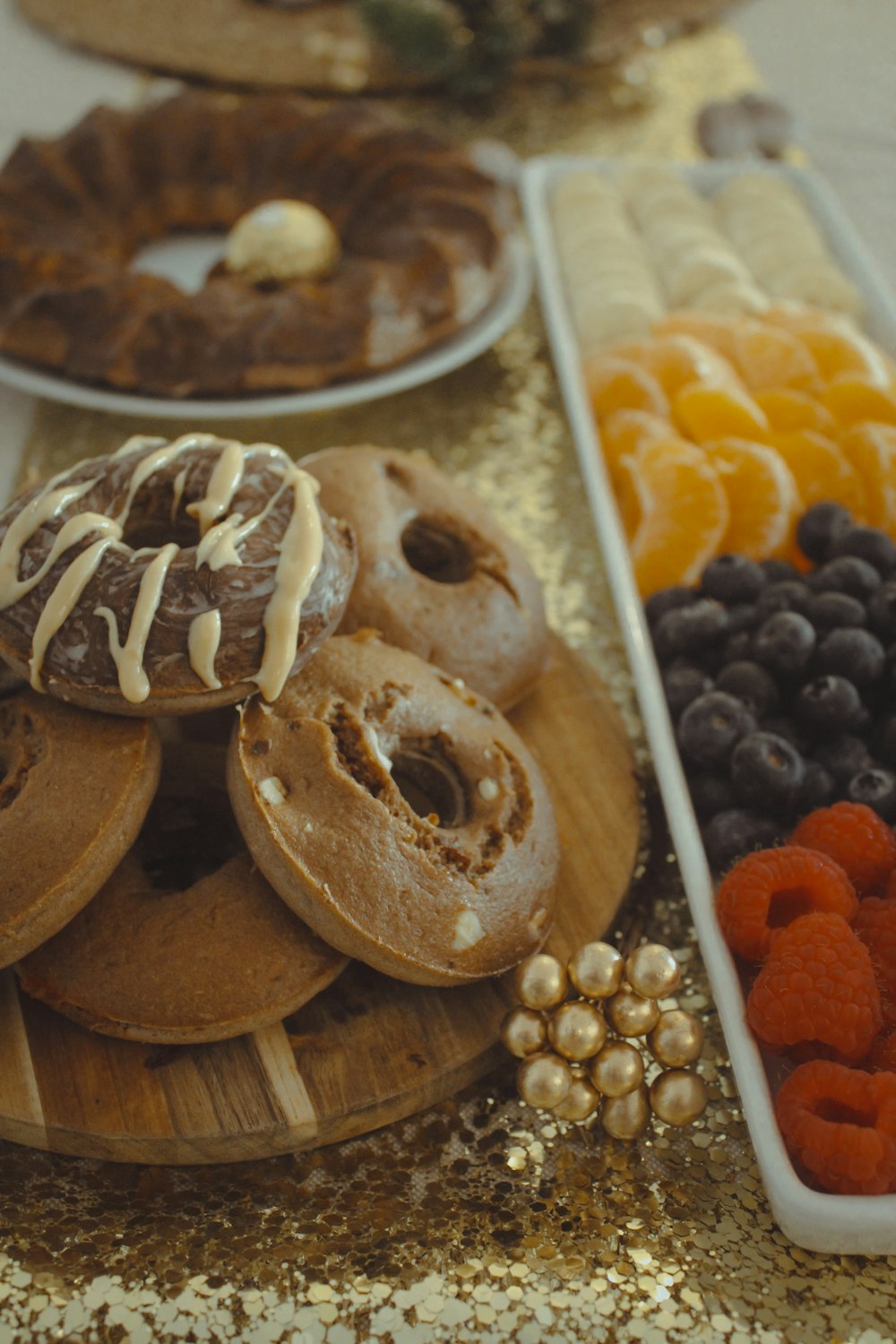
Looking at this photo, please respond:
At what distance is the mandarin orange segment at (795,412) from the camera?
1.87 meters

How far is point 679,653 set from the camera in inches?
60.5

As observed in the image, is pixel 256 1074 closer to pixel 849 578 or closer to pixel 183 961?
pixel 183 961

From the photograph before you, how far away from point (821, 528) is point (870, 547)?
99 mm

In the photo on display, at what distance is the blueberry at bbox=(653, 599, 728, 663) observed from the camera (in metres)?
1.52

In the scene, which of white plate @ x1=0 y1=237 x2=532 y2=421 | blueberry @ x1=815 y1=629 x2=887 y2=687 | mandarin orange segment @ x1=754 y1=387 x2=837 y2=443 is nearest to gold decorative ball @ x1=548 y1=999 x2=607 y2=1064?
blueberry @ x1=815 y1=629 x2=887 y2=687

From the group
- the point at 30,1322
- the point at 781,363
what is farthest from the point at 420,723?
the point at 781,363

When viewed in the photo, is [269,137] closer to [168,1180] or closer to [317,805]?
[317,805]

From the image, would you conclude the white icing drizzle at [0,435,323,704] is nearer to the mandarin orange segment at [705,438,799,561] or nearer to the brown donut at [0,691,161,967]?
the brown donut at [0,691,161,967]

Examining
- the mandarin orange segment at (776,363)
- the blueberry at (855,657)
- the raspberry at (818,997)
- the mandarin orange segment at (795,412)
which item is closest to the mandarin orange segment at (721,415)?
the mandarin orange segment at (795,412)

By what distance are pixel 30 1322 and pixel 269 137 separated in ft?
7.50

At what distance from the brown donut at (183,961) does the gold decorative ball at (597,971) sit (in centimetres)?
23

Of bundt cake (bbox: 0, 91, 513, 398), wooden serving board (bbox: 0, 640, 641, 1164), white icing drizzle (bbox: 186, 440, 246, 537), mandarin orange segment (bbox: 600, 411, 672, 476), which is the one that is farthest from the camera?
bundt cake (bbox: 0, 91, 513, 398)

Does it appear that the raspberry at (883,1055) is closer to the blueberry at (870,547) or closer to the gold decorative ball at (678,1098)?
the gold decorative ball at (678,1098)

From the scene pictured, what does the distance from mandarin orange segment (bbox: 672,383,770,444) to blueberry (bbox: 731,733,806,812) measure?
2.21 feet
